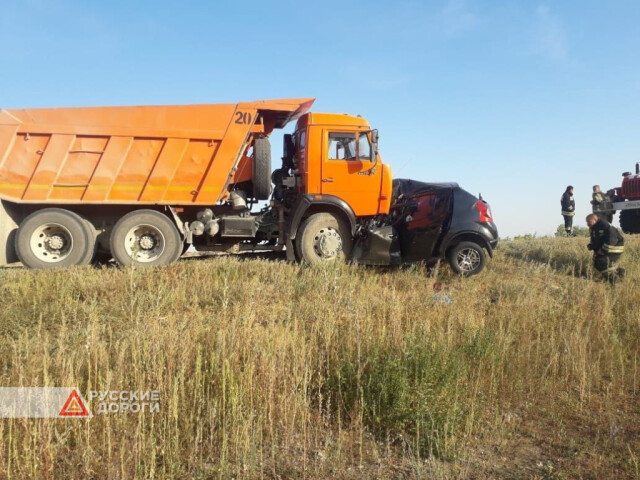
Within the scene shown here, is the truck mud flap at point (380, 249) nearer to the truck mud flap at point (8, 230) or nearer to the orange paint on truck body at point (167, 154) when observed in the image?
the orange paint on truck body at point (167, 154)

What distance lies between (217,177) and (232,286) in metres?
2.77

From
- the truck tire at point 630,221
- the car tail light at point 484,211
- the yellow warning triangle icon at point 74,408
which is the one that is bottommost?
the yellow warning triangle icon at point 74,408

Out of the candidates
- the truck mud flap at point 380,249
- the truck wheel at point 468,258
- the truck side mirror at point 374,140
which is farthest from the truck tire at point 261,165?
the truck wheel at point 468,258

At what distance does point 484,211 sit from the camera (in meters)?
7.25

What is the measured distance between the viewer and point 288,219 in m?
7.78

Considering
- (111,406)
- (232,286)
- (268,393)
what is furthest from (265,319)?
(111,406)

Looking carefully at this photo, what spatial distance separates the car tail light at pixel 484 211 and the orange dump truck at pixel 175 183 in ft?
5.33

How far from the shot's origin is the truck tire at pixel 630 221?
1520 cm

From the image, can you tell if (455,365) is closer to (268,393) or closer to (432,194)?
(268,393)

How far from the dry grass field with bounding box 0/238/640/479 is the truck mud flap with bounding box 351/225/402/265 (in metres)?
2.40

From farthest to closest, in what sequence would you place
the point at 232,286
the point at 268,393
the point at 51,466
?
the point at 232,286, the point at 268,393, the point at 51,466

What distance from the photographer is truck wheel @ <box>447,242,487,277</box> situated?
7090 mm

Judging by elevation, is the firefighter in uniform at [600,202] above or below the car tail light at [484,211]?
above

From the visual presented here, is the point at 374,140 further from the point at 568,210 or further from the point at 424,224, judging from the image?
the point at 568,210
